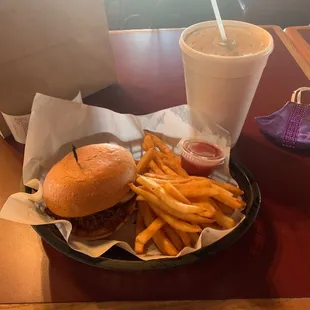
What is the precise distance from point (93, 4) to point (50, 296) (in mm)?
857

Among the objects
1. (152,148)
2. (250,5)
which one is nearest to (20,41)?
(152,148)

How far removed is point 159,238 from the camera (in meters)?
0.77

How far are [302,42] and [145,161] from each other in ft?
3.80

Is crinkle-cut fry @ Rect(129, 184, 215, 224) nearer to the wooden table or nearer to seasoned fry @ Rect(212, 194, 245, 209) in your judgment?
seasoned fry @ Rect(212, 194, 245, 209)

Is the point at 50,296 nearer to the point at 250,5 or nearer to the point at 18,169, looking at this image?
the point at 18,169

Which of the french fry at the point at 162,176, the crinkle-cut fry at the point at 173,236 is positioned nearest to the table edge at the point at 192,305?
the crinkle-cut fry at the point at 173,236

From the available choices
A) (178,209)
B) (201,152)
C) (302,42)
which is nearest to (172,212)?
(178,209)

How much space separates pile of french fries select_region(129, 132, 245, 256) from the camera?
0.75 meters

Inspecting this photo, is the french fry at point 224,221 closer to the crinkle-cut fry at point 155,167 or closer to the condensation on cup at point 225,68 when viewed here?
the crinkle-cut fry at point 155,167

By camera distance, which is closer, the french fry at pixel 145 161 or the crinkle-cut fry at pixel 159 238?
the crinkle-cut fry at pixel 159 238

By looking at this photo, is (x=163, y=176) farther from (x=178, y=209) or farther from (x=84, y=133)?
(x=84, y=133)

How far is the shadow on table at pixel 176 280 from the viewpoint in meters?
0.71

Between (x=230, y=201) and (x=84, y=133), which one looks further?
(x=84, y=133)

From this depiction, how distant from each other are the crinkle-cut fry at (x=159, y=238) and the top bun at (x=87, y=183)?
0.20 feet
